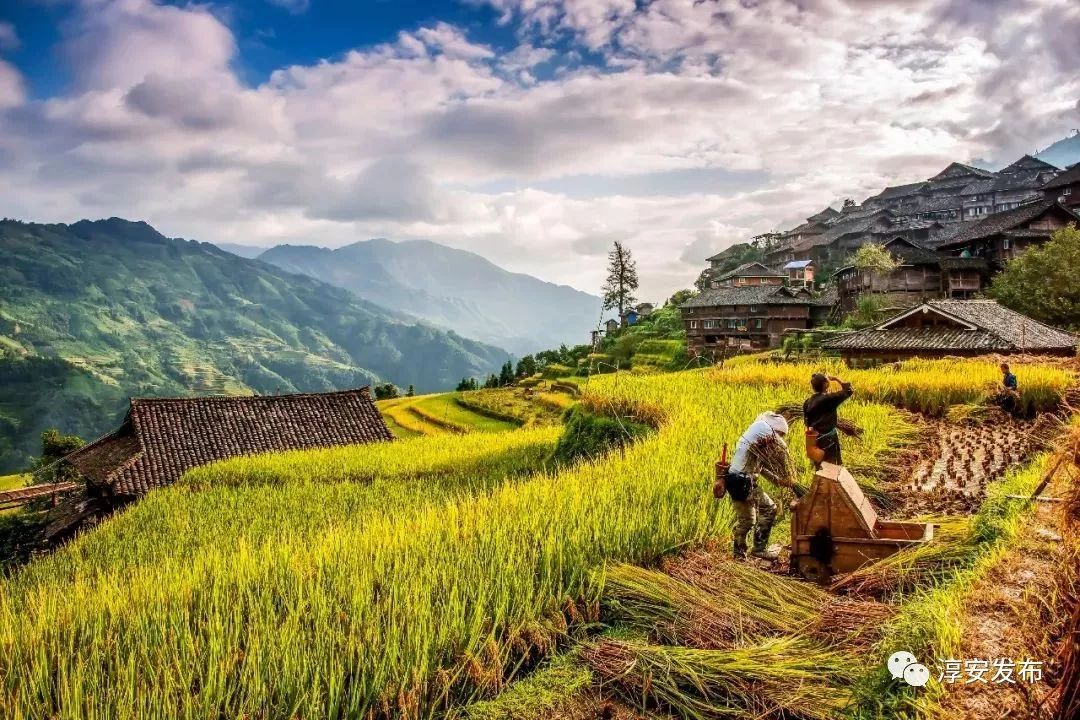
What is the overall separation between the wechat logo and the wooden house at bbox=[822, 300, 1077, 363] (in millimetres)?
19004

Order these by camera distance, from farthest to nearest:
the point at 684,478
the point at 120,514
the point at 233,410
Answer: the point at 233,410 → the point at 120,514 → the point at 684,478

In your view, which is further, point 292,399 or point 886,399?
point 292,399

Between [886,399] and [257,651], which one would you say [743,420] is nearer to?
[886,399]

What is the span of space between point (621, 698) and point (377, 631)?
5.29 ft

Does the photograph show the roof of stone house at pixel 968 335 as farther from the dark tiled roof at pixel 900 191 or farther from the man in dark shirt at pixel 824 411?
the dark tiled roof at pixel 900 191

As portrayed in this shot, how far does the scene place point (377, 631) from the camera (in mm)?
3879

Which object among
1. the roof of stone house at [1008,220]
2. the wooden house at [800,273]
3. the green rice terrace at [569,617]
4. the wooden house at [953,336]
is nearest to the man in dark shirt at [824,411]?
the green rice terrace at [569,617]

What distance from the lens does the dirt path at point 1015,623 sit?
2.66m

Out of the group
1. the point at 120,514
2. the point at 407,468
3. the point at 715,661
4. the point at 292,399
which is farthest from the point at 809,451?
the point at 292,399

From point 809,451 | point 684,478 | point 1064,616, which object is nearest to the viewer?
point 1064,616

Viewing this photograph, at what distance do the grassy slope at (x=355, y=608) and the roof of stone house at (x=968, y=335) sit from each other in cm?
1622

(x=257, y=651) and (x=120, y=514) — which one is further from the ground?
(x=257, y=651)

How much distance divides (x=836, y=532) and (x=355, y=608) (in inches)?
152

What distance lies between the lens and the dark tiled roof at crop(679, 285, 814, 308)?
47.5m
